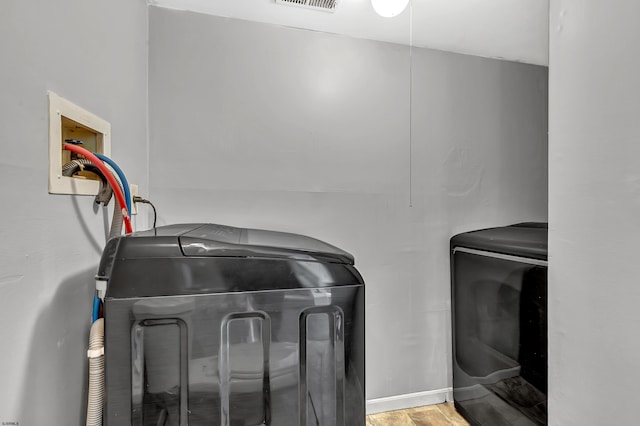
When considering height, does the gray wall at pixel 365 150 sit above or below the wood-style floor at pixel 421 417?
above

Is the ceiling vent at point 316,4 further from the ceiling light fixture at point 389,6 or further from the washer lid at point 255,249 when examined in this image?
the washer lid at point 255,249

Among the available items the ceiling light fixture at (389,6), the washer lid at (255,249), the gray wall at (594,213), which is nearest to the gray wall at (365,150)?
the ceiling light fixture at (389,6)

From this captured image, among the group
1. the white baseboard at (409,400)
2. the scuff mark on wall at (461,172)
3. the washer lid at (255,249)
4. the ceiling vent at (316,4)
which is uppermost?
the ceiling vent at (316,4)

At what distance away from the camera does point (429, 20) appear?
5.20 feet

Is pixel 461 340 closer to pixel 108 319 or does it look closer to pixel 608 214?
pixel 608 214

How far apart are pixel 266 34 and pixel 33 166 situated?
126 cm

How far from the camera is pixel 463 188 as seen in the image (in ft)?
6.13

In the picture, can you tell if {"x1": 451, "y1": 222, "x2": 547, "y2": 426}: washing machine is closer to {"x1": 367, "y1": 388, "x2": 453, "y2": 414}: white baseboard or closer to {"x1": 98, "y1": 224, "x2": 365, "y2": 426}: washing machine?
{"x1": 367, "y1": 388, "x2": 453, "y2": 414}: white baseboard

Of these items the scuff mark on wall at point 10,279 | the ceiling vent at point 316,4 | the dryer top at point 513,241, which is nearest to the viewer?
the scuff mark on wall at point 10,279

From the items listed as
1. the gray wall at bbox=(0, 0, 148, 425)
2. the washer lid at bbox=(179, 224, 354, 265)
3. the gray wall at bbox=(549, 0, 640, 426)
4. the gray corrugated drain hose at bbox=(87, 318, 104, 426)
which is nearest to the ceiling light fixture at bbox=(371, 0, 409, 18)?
the gray wall at bbox=(549, 0, 640, 426)

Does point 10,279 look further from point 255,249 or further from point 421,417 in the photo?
point 421,417

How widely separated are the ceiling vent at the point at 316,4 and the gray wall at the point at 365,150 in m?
0.18

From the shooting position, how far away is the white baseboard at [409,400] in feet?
5.55

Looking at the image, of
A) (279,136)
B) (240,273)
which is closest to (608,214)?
(240,273)
